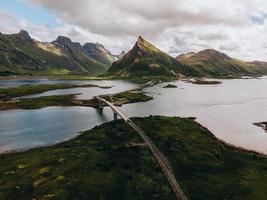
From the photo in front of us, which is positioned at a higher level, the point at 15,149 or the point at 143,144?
the point at 143,144

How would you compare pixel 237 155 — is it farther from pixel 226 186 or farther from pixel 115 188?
pixel 115 188

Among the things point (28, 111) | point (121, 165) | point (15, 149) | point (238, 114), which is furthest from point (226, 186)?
point (28, 111)

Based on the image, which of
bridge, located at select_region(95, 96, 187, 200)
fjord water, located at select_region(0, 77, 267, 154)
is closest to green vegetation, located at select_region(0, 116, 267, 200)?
bridge, located at select_region(95, 96, 187, 200)

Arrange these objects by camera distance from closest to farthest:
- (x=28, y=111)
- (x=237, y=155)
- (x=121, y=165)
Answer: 1. (x=121, y=165)
2. (x=237, y=155)
3. (x=28, y=111)

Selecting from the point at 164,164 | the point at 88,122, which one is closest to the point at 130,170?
the point at 164,164

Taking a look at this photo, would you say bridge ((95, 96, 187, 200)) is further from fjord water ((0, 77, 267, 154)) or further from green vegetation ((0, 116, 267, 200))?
fjord water ((0, 77, 267, 154))

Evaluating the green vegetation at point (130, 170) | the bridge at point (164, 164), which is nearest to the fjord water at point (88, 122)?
the green vegetation at point (130, 170)

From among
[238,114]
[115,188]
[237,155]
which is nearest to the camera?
[115,188]

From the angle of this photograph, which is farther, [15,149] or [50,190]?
[15,149]
